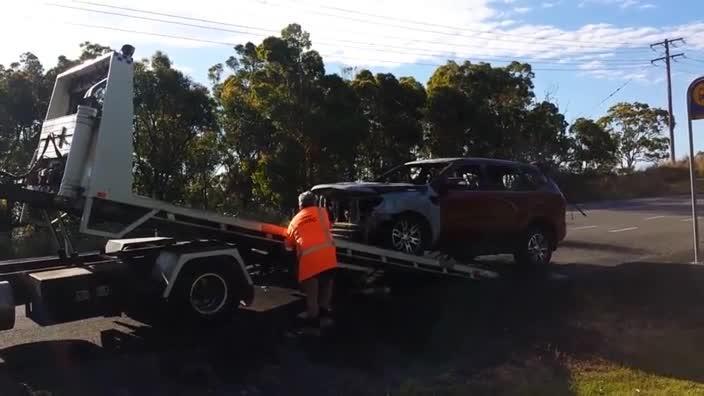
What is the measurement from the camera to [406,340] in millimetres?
7074

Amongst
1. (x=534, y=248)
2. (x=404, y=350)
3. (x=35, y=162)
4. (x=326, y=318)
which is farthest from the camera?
(x=534, y=248)

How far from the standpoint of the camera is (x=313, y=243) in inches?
298

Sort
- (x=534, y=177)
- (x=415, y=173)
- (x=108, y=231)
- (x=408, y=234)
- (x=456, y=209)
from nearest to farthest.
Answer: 1. (x=108, y=231)
2. (x=408, y=234)
3. (x=456, y=209)
4. (x=415, y=173)
5. (x=534, y=177)

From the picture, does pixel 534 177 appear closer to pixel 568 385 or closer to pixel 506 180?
pixel 506 180

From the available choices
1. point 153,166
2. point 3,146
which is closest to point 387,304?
point 153,166

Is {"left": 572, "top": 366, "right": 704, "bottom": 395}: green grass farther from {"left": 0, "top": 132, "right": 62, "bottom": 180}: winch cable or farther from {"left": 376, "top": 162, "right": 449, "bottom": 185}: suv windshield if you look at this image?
{"left": 0, "top": 132, "right": 62, "bottom": 180}: winch cable

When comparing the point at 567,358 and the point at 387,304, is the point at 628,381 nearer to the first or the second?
the point at 567,358

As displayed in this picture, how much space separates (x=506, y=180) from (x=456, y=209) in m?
1.49

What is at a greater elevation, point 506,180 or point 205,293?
point 506,180

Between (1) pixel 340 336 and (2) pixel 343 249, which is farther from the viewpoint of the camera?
(2) pixel 343 249

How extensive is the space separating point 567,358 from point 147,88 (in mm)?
11867

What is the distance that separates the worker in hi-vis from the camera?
7520 mm

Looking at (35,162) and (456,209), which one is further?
(456,209)

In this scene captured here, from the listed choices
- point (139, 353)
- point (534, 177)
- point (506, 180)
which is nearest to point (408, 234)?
point (506, 180)
